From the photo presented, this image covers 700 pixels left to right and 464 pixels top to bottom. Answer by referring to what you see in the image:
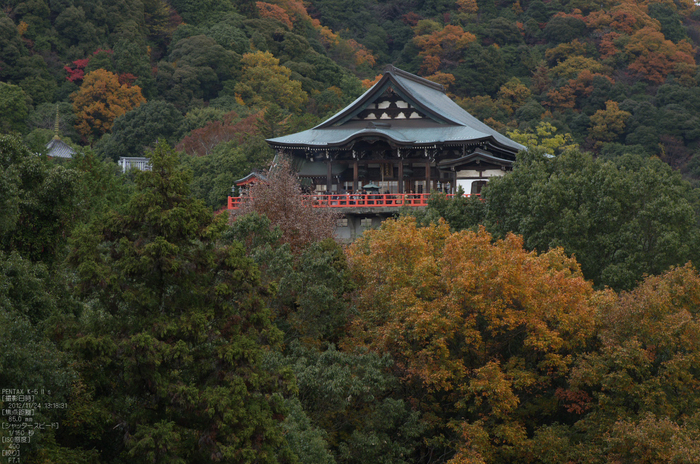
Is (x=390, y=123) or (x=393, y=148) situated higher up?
(x=390, y=123)

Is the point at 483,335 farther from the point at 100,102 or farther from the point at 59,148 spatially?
the point at 100,102

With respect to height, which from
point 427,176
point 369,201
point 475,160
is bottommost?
point 369,201

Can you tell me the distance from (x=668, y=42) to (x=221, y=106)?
39.5 metres

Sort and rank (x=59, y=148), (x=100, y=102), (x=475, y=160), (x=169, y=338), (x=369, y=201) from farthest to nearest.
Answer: (x=100, y=102)
(x=59, y=148)
(x=475, y=160)
(x=369, y=201)
(x=169, y=338)

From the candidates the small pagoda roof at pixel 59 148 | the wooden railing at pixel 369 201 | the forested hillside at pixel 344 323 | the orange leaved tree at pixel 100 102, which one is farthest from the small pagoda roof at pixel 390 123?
the orange leaved tree at pixel 100 102

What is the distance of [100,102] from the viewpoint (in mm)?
57469

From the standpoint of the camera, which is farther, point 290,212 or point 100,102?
point 100,102

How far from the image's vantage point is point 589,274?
75.7 ft

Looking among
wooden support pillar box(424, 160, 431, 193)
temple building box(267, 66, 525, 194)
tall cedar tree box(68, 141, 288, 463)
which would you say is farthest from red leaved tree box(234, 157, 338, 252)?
tall cedar tree box(68, 141, 288, 463)

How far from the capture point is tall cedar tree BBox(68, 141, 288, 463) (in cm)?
1207

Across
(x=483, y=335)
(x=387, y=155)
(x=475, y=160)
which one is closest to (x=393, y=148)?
(x=387, y=155)

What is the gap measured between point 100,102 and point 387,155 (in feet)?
104

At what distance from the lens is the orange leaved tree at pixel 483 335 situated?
17.0 m

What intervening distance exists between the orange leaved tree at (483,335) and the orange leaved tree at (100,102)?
43.5m
